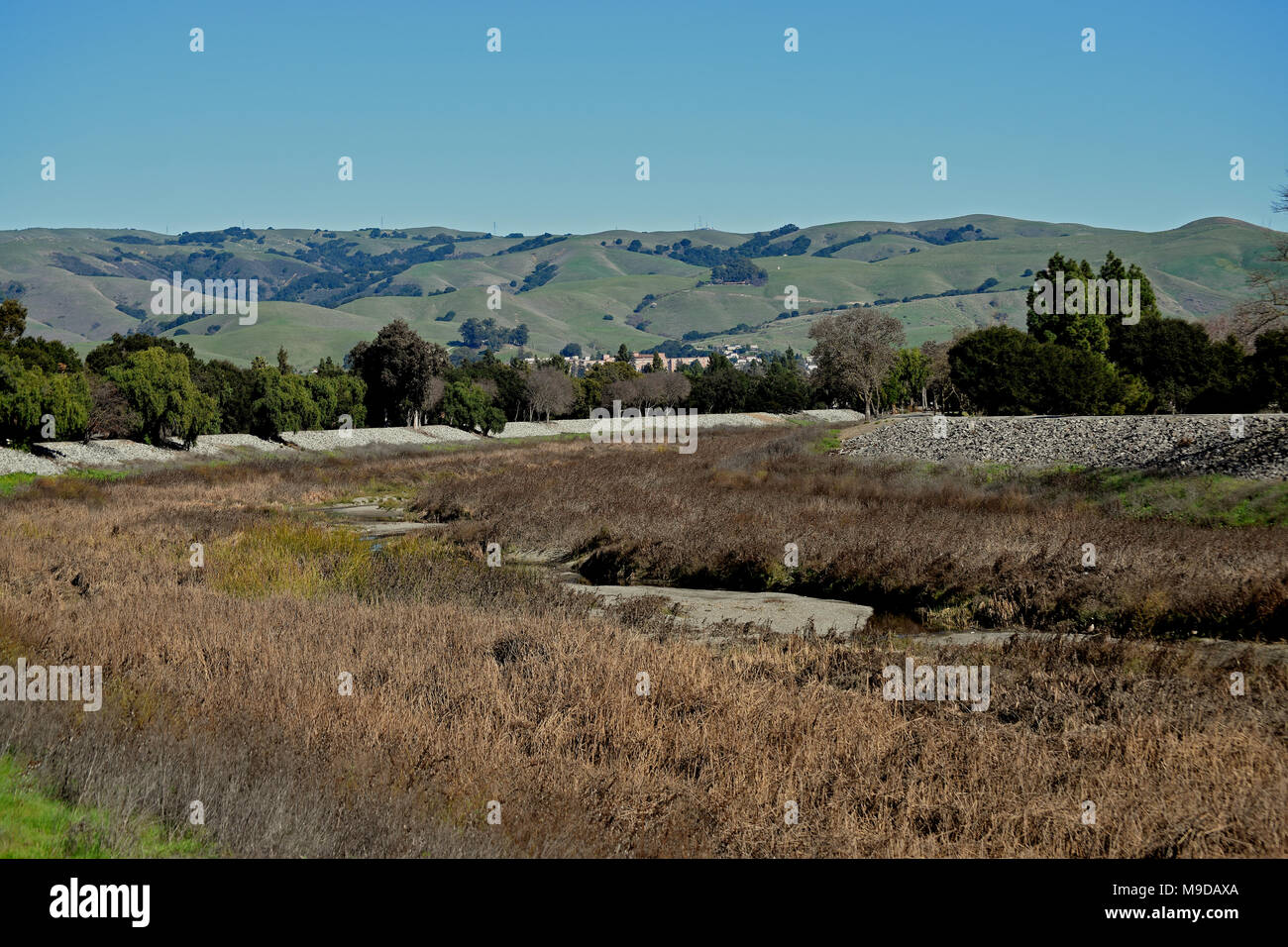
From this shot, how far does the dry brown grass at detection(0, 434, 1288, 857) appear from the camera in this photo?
22.9 ft

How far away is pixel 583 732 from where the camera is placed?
9.23 m

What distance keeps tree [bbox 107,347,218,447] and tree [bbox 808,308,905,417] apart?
62.5 metres

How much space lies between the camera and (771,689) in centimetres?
1076

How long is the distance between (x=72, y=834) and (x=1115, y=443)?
32.9 meters

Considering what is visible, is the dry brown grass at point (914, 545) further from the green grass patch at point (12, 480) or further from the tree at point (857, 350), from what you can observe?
the tree at point (857, 350)

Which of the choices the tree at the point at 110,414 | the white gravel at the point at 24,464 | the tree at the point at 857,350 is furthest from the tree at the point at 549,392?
the white gravel at the point at 24,464

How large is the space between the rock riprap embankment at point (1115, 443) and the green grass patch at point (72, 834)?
26820 mm

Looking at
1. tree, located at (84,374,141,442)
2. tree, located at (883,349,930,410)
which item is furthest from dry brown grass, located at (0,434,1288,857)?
tree, located at (883,349,930,410)

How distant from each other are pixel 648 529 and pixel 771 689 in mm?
13733

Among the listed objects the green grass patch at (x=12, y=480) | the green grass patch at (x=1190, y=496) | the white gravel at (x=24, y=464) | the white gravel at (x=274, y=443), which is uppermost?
the white gravel at (x=274, y=443)

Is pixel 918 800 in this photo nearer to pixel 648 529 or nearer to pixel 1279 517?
pixel 648 529

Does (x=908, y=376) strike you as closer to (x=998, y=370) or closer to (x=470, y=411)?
(x=470, y=411)

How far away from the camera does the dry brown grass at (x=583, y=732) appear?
6992mm
